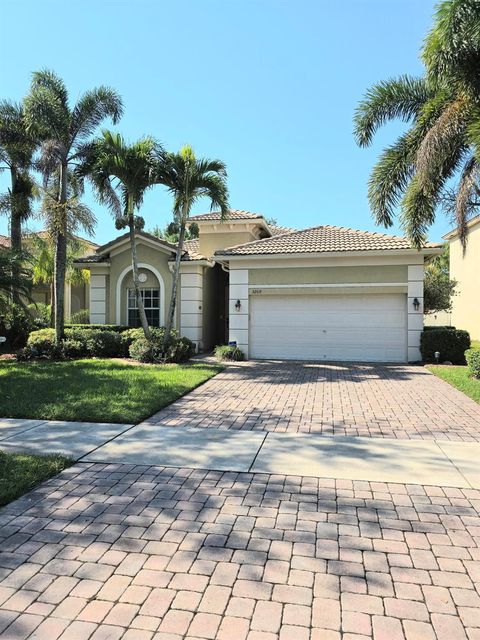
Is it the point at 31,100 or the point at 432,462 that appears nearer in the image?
the point at 432,462

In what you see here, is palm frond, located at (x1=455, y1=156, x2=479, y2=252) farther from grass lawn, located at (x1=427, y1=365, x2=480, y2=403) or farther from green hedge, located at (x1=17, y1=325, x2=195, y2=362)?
green hedge, located at (x1=17, y1=325, x2=195, y2=362)

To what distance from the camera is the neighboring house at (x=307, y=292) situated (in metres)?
16.2

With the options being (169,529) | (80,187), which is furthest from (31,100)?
(169,529)

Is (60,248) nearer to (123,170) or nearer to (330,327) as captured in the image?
(123,170)

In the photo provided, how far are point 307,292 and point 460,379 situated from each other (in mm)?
6544

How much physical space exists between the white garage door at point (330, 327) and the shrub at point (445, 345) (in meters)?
0.83

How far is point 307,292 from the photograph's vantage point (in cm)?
1700

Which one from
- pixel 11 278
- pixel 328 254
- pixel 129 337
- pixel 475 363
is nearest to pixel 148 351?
pixel 129 337

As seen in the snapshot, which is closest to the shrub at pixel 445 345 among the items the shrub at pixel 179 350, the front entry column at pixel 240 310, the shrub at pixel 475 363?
the shrub at pixel 475 363

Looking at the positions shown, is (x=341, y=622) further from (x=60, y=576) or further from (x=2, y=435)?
(x=2, y=435)

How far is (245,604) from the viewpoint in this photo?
2.86m

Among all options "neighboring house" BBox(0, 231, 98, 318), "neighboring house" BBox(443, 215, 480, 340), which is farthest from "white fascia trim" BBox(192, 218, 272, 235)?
"neighboring house" BBox(443, 215, 480, 340)

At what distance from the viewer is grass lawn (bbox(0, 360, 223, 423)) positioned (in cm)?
786

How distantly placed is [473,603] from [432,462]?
2772mm
